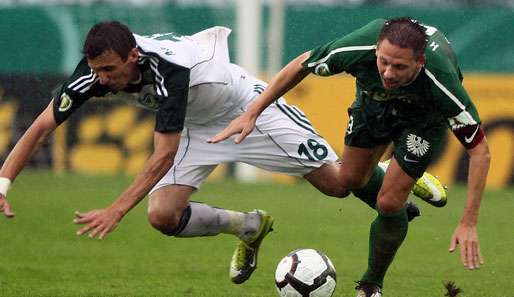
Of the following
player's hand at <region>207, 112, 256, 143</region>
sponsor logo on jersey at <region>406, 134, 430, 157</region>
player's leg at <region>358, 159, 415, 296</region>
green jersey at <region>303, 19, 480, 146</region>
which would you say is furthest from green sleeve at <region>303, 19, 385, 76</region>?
player's leg at <region>358, 159, 415, 296</region>

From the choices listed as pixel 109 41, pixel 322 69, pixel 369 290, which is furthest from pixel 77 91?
pixel 369 290

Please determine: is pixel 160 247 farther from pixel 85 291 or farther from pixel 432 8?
pixel 432 8

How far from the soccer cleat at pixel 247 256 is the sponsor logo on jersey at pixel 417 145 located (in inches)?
65.1

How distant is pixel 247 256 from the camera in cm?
877

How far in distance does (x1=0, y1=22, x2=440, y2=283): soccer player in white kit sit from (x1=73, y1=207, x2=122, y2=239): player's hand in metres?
0.22

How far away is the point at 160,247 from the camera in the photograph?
11039mm

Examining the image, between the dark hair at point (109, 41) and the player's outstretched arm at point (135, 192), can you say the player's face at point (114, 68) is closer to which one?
the dark hair at point (109, 41)

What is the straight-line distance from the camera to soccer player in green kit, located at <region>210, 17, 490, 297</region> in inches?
269

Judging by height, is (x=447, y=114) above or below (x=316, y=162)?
above

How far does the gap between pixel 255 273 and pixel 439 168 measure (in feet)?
29.1

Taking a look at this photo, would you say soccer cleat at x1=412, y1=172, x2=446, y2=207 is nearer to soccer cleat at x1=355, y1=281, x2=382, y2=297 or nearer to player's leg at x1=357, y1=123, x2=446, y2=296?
player's leg at x1=357, y1=123, x2=446, y2=296

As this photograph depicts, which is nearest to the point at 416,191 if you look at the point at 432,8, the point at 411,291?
the point at 411,291

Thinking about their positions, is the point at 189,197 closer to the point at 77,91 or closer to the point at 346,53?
the point at 77,91

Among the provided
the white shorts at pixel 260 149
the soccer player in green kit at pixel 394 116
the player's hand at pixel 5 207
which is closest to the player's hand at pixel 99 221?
the player's hand at pixel 5 207
